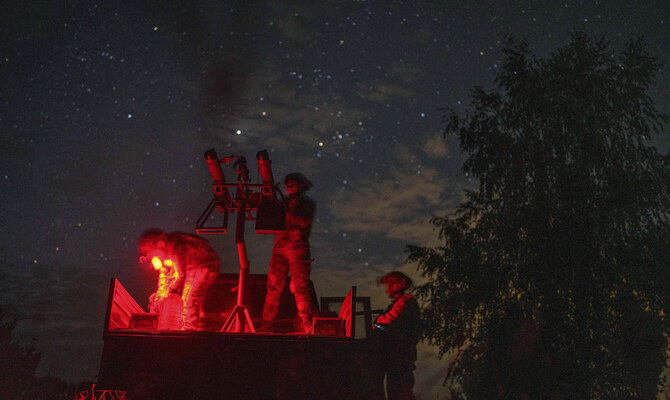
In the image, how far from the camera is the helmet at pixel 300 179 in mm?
6227

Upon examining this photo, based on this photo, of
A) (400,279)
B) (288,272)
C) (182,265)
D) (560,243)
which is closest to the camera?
(182,265)

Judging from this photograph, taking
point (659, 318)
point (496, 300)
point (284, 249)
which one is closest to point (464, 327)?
point (496, 300)

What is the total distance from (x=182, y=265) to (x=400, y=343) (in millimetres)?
2969

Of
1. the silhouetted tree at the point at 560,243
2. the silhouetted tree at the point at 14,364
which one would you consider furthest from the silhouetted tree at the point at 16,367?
the silhouetted tree at the point at 560,243

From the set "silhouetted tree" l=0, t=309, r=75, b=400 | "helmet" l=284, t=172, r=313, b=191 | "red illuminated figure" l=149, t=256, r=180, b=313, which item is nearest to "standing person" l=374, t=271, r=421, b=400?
"helmet" l=284, t=172, r=313, b=191

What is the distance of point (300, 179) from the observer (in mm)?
6258

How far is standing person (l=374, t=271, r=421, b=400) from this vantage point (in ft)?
20.3

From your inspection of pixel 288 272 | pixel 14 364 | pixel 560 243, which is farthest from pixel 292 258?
pixel 14 364

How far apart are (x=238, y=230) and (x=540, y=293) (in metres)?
8.73

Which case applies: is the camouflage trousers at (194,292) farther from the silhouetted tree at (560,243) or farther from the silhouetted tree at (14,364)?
the silhouetted tree at (14,364)

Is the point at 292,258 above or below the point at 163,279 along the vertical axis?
above

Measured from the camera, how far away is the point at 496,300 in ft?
39.8

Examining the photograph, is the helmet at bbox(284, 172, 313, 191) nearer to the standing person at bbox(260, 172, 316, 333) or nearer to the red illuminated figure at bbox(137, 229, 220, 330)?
the standing person at bbox(260, 172, 316, 333)

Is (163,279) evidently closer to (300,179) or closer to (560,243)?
(300,179)
